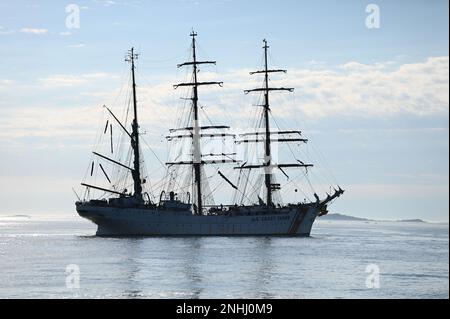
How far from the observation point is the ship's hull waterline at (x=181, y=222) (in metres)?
97.6

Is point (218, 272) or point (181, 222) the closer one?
point (218, 272)

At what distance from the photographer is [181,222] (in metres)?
99.4

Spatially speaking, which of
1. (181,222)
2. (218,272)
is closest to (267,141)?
(181,222)

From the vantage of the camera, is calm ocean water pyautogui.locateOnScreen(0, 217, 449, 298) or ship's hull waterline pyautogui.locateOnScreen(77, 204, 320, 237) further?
ship's hull waterline pyautogui.locateOnScreen(77, 204, 320, 237)

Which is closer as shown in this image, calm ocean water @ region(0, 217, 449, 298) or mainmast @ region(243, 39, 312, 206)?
calm ocean water @ region(0, 217, 449, 298)

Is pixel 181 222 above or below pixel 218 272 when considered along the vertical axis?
below

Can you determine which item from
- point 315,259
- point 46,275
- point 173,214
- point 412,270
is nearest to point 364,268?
point 412,270

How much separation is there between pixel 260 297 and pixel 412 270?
22.4 meters

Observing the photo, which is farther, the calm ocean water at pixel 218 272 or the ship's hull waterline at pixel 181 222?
the ship's hull waterline at pixel 181 222

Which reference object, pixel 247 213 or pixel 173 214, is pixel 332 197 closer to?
pixel 247 213

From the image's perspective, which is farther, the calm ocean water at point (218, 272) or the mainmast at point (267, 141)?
the mainmast at point (267, 141)

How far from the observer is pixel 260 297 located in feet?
144

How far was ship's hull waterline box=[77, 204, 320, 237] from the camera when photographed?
9762 centimetres

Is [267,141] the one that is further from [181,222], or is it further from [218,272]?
[218,272]
